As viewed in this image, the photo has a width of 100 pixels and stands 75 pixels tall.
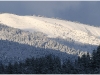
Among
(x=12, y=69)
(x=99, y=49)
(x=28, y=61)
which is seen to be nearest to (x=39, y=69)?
(x=12, y=69)

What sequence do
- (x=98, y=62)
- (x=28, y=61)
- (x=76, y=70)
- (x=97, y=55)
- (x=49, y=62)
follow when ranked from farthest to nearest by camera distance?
(x=28, y=61)
(x=49, y=62)
(x=97, y=55)
(x=98, y=62)
(x=76, y=70)

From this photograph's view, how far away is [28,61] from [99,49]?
37.7 meters

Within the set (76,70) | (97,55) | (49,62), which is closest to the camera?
(76,70)

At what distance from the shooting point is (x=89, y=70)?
323 feet

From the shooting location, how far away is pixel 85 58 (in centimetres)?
11912

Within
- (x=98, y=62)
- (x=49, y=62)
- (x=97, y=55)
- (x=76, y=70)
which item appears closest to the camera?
(x=76, y=70)

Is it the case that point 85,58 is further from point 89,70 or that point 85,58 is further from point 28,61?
point 28,61

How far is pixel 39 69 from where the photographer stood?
360ft

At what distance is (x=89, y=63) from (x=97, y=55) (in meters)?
4.60

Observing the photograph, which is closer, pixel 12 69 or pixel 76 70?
pixel 76 70

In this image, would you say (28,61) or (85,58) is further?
(28,61)

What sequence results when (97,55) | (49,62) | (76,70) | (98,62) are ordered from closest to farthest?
(76,70) < (98,62) < (97,55) < (49,62)

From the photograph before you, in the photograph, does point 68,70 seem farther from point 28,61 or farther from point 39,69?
point 28,61

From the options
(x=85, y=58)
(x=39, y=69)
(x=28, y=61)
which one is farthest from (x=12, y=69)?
(x=28, y=61)
